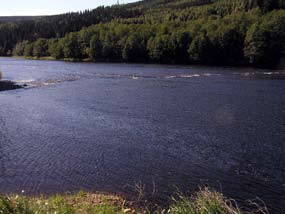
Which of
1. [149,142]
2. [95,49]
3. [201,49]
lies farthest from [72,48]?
[149,142]

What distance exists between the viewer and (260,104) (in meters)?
47.8

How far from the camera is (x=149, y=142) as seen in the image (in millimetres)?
32562

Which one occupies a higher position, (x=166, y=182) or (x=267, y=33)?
(x=267, y=33)

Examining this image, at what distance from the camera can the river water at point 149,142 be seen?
2347 cm

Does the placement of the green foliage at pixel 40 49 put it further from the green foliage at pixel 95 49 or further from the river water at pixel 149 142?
the river water at pixel 149 142

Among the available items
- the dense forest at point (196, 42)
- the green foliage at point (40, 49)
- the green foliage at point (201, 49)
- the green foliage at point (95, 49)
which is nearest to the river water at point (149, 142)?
the dense forest at point (196, 42)

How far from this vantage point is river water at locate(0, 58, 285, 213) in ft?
77.0

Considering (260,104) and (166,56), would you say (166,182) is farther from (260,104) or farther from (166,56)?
(166,56)

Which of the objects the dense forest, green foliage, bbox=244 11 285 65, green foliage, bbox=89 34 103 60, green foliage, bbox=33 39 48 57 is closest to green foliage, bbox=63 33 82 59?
the dense forest

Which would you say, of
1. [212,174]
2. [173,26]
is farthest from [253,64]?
[212,174]

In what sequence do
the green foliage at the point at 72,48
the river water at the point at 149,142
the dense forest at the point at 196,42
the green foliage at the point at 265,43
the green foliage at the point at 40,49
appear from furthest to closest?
the green foliage at the point at 40,49 → the green foliage at the point at 72,48 → the dense forest at the point at 196,42 → the green foliage at the point at 265,43 → the river water at the point at 149,142

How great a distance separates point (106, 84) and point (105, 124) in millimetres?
35878

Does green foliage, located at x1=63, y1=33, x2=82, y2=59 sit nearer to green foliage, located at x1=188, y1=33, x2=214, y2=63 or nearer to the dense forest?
the dense forest

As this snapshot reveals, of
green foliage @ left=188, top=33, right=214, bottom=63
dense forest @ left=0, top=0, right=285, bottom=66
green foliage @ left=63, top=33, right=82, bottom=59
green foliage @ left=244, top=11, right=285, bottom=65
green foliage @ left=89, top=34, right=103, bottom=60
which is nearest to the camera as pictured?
green foliage @ left=244, top=11, right=285, bottom=65
